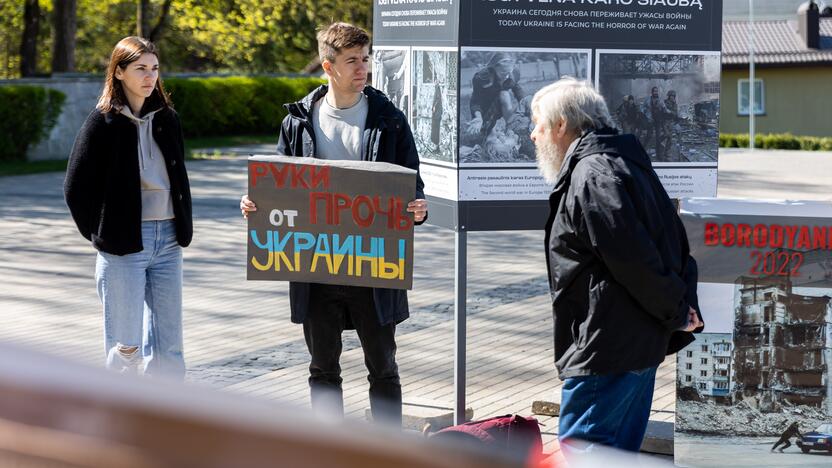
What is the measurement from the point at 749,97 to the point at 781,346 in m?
44.4

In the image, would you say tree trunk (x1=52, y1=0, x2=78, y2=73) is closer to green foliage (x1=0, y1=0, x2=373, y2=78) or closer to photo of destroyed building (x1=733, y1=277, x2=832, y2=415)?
green foliage (x1=0, y1=0, x2=373, y2=78)

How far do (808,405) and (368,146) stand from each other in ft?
6.75

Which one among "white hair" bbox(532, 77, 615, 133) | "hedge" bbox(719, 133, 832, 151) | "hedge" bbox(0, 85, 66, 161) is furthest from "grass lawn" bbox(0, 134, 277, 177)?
"white hair" bbox(532, 77, 615, 133)

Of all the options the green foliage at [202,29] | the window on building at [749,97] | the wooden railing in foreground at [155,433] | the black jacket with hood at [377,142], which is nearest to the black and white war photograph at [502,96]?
the black jacket with hood at [377,142]

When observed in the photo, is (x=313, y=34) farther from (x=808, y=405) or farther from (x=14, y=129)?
(x=808, y=405)

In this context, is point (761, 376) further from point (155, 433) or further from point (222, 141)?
point (222, 141)

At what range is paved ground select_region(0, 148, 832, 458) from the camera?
6.79 metres

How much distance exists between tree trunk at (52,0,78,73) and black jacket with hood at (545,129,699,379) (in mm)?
27080

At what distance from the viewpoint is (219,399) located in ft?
1.87

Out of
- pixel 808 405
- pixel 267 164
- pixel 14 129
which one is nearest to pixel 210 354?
pixel 267 164

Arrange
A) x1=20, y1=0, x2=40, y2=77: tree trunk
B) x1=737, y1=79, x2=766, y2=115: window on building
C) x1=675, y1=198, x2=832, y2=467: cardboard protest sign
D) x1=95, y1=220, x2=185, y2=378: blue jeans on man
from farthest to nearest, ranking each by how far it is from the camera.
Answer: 1. x1=737, y1=79, x2=766, y2=115: window on building
2. x1=20, y1=0, x2=40, y2=77: tree trunk
3. x1=95, y1=220, x2=185, y2=378: blue jeans on man
4. x1=675, y1=198, x2=832, y2=467: cardboard protest sign

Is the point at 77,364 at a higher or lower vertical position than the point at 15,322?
higher

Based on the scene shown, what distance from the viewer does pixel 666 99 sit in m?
5.48

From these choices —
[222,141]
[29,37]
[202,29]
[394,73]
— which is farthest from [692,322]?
[202,29]
